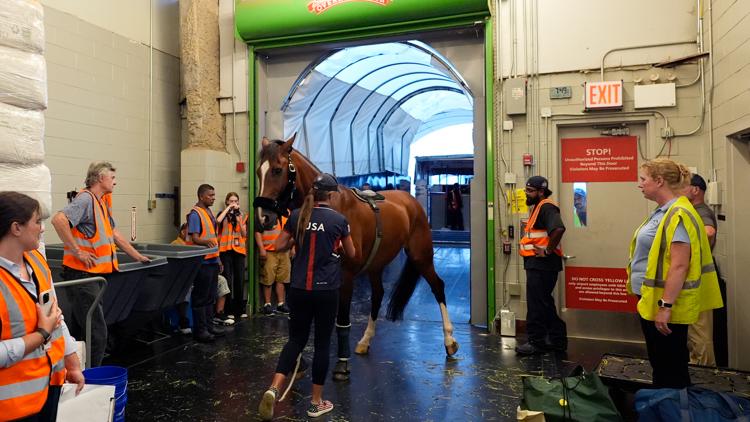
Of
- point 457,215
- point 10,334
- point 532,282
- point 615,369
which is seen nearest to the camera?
point 10,334

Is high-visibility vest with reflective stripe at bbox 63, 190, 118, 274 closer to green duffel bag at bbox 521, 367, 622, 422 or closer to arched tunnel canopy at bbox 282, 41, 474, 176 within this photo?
green duffel bag at bbox 521, 367, 622, 422

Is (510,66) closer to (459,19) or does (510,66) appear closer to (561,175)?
(459,19)

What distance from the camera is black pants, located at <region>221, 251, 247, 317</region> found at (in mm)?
5398

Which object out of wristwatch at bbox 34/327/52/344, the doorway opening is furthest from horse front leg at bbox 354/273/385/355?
wristwatch at bbox 34/327/52/344

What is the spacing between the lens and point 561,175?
4820 millimetres

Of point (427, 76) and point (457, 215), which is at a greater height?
point (427, 76)

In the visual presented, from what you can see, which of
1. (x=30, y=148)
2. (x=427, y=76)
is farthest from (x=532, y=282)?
(x=427, y=76)

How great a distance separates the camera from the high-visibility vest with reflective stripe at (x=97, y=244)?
331cm

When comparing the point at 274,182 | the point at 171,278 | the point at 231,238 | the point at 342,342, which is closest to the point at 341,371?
the point at 342,342

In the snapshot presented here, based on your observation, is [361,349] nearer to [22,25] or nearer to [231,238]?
[231,238]

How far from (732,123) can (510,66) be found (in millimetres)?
2022

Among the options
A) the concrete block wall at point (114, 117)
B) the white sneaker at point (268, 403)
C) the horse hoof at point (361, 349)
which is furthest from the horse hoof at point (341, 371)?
the concrete block wall at point (114, 117)

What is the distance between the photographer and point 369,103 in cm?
967

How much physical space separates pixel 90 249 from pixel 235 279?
2296mm
